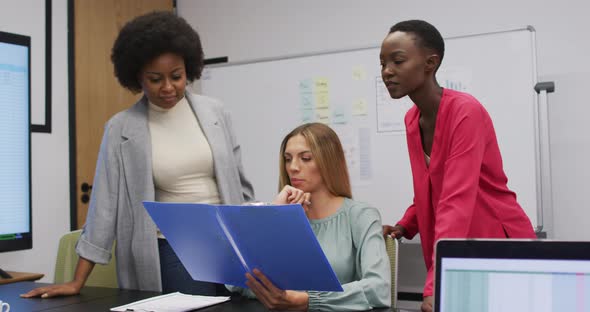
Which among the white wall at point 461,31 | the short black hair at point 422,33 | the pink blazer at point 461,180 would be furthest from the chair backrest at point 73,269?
the white wall at point 461,31

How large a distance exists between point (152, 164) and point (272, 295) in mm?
646

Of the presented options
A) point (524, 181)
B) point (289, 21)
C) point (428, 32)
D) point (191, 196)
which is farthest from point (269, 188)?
point (428, 32)

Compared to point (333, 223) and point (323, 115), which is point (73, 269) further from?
point (323, 115)

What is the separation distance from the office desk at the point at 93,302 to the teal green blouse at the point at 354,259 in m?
0.06

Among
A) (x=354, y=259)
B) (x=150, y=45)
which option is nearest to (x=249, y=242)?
(x=354, y=259)

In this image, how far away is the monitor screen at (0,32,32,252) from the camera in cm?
202

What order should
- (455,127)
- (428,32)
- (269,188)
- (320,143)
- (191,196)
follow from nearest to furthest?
(455,127) → (428,32) → (320,143) → (191,196) → (269,188)

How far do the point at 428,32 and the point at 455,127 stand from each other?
253 millimetres

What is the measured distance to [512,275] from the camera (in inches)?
24.1

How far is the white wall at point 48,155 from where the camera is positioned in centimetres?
278

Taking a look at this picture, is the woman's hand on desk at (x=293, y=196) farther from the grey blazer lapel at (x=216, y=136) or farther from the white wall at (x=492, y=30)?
the white wall at (x=492, y=30)

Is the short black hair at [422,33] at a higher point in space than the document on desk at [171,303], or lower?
higher

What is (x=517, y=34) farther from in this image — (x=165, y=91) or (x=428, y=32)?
(x=165, y=91)

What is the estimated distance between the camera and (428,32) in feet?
4.65
